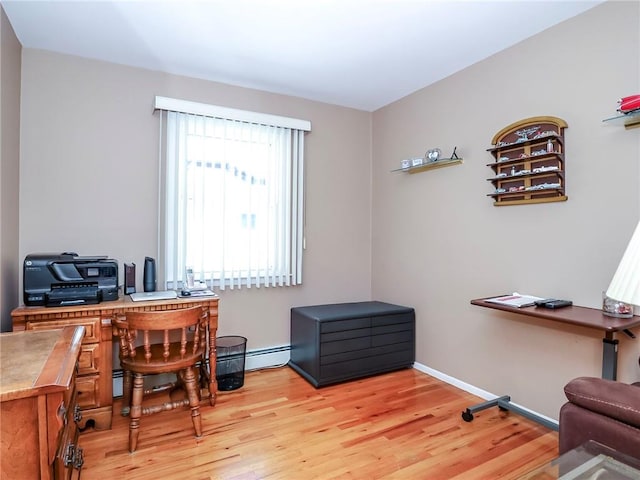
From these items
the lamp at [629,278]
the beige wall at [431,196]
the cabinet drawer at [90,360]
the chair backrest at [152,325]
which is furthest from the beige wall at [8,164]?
Answer: the lamp at [629,278]

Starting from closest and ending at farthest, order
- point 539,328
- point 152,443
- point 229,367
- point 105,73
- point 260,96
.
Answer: point 152,443, point 539,328, point 105,73, point 229,367, point 260,96

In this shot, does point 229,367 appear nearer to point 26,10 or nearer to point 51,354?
point 51,354

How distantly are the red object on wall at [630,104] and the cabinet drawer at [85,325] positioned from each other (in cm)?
319

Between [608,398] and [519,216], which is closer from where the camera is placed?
[608,398]

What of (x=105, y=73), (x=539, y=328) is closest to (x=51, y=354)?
(x=105, y=73)

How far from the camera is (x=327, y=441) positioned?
2.13 metres

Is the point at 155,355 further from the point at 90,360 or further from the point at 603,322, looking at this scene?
the point at 603,322

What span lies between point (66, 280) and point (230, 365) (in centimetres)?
138

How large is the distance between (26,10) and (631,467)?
3657 millimetres

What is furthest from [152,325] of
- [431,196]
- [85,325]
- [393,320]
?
[431,196]

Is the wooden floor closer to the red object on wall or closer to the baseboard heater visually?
the baseboard heater

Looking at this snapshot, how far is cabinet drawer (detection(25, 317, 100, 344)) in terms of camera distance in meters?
2.10

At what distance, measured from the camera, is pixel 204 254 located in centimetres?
304

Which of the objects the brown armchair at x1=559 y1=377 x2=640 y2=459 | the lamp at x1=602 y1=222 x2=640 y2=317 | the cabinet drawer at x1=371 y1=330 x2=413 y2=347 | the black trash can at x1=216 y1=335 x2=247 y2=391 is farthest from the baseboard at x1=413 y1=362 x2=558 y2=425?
the lamp at x1=602 y1=222 x2=640 y2=317
